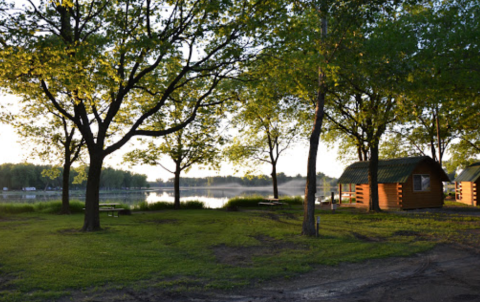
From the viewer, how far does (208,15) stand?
1352 centimetres

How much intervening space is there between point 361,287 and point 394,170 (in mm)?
22489

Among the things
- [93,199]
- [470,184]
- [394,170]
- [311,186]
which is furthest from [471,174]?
[93,199]

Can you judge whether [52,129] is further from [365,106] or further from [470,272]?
[470,272]

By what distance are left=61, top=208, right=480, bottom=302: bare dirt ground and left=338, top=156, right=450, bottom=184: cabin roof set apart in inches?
720

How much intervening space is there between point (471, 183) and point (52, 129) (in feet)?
114

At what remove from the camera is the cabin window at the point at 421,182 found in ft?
87.2

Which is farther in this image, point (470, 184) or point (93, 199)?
point (470, 184)

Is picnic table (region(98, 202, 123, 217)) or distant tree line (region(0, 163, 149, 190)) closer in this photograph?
picnic table (region(98, 202, 123, 217))

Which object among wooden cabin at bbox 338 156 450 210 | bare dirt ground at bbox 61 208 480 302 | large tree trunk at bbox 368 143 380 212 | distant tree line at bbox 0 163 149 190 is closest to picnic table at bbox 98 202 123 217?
bare dirt ground at bbox 61 208 480 302

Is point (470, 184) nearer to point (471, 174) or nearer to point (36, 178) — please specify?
point (471, 174)

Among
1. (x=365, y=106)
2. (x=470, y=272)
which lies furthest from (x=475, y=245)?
(x=365, y=106)

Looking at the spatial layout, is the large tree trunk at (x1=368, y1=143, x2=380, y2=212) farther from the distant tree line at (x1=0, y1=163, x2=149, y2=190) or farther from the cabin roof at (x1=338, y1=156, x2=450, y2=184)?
the distant tree line at (x1=0, y1=163, x2=149, y2=190)

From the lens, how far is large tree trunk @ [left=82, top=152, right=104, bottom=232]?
14.0m

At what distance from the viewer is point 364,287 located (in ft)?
21.8
